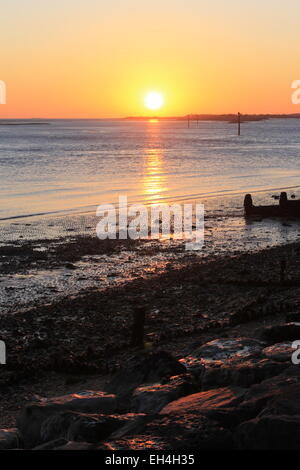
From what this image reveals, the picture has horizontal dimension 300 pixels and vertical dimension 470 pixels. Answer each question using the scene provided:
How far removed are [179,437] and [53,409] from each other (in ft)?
7.31

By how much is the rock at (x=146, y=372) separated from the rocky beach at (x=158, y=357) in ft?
0.06

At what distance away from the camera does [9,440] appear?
755 centimetres

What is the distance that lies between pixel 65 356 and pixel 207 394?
4.73 metres

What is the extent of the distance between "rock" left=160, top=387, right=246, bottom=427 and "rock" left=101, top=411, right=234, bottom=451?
0.20 m

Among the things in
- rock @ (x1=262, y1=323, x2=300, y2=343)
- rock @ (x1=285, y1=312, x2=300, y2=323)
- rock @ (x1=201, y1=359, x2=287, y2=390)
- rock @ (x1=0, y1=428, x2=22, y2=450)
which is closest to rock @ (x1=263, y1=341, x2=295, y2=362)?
rock @ (x1=201, y1=359, x2=287, y2=390)

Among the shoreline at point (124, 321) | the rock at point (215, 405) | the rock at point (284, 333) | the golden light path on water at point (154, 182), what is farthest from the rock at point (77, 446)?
the golden light path on water at point (154, 182)

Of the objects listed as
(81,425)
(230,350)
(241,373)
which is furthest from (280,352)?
(81,425)

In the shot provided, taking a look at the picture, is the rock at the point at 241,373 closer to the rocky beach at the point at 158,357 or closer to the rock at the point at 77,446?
the rocky beach at the point at 158,357

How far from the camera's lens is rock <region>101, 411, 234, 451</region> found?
20.7 ft

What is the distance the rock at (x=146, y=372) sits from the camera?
8.84 meters

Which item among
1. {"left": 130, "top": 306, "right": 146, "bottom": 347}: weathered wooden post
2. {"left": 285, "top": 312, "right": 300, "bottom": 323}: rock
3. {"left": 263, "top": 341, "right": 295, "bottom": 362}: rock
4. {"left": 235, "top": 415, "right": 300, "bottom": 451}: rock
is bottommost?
{"left": 130, "top": 306, "right": 146, "bottom": 347}: weathered wooden post

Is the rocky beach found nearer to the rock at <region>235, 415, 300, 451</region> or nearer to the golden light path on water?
the rock at <region>235, 415, 300, 451</region>

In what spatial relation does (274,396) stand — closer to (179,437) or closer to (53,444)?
(179,437)
